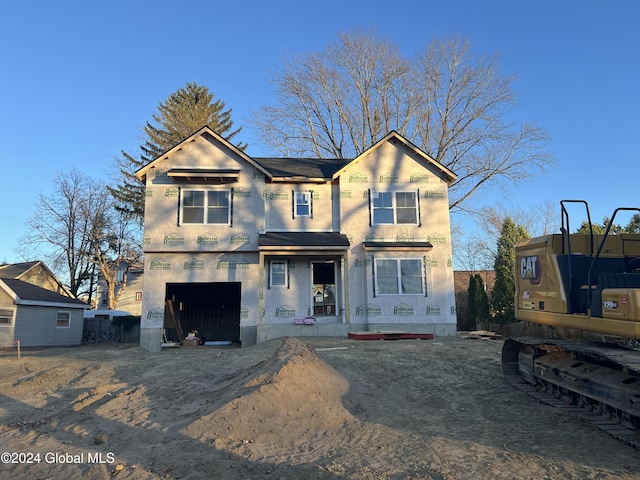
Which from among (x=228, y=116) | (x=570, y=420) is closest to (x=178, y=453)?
(x=570, y=420)

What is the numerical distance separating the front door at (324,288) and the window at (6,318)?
18.4m

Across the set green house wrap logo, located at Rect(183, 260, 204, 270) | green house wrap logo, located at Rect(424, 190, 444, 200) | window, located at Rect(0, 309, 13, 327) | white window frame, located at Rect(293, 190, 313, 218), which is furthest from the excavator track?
window, located at Rect(0, 309, 13, 327)

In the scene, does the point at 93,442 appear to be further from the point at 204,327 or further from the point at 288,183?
the point at 204,327

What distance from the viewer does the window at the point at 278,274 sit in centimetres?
1883

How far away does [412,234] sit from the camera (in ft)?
63.3

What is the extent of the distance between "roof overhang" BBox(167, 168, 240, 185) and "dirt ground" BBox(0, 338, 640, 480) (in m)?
8.76

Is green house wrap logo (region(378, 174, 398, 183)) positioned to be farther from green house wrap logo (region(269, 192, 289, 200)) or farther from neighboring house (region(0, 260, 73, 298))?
neighboring house (region(0, 260, 73, 298))

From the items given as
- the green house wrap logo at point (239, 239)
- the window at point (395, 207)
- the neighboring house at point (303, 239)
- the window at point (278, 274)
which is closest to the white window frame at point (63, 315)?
the neighboring house at point (303, 239)

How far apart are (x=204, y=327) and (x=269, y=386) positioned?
1794 centimetres

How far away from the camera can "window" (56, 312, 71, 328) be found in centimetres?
2820

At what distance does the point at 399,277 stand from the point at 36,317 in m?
21.5

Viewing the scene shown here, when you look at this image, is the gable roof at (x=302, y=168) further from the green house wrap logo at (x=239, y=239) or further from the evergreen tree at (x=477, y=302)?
→ the evergreen tree at (x=477, y=302)

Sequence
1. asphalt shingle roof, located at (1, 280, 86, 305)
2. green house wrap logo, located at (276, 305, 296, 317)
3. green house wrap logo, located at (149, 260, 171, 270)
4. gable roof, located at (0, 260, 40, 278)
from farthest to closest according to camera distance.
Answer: gable roof, located at (0, 260, 40, 278), asphalt shingle roof, located at (1, 280, 86, 305), green house wrap logo, located at (276, 305, 296, 317), green house wrap logo, located at (149, 260, 171, 270)

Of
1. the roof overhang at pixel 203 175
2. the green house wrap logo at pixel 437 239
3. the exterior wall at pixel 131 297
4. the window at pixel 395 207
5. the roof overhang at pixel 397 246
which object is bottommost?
the exterior wall at pixel 131 297
